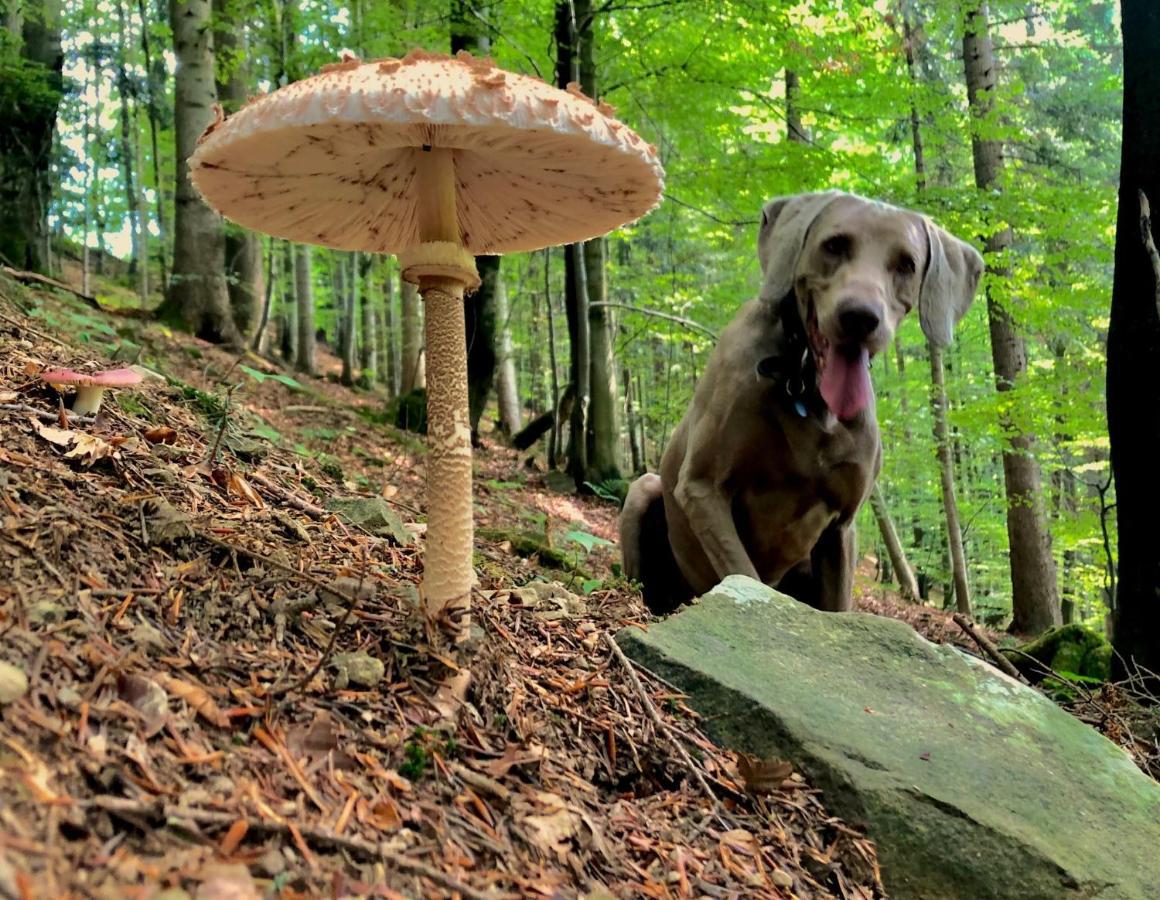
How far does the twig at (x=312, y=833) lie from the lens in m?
1.14

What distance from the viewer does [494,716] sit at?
1941mm

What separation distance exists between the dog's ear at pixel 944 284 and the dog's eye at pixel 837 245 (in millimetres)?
546

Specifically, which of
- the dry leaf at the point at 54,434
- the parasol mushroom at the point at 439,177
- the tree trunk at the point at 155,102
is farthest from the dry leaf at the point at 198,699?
the tree trunk at the point at 155,102

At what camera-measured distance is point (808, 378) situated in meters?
3.54

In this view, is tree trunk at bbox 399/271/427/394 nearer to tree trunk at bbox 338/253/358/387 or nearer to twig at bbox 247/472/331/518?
tree trunk at bbox 338/253/358/387

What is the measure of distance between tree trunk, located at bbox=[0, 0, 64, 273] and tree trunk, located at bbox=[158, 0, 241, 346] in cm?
162

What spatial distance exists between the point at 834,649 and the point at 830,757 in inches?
26.3

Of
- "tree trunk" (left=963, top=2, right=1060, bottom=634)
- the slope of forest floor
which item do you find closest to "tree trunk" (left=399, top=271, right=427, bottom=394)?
"tree trunk" (left=963, top=2, right=1060, bottom=634)

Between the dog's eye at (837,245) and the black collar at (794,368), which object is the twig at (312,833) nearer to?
the black collar at (794,368)

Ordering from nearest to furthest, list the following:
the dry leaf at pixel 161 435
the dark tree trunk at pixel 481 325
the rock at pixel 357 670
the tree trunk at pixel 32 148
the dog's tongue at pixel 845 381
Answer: the rock at pixel 357 670, the dry leaf at pixel 161 435, the dog's tongue at pixel 845 381, the tree trunk at pixel 32 148, the dark tree trunk at pixel 481 325

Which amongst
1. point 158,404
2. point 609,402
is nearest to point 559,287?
point 609,402

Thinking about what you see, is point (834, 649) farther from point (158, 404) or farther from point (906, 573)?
point (906, 573)

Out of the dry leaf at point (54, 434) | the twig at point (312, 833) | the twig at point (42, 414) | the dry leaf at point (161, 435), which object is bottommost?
the twig at point (312, 833)

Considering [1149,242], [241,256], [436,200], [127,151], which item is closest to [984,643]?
[1149,242]
